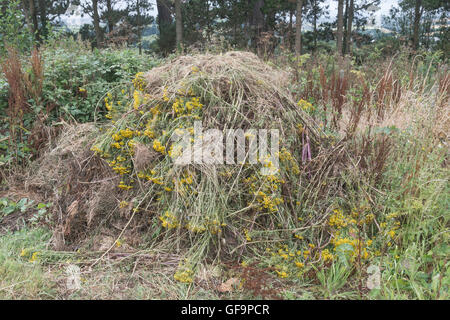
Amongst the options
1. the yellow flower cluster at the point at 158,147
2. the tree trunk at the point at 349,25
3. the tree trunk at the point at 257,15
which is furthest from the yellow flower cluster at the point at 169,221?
the tree trunk at the point at 349,25

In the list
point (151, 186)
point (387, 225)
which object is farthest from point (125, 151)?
point (387, 225)

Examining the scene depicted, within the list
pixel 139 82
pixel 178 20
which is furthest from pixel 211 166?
pixel 178 20

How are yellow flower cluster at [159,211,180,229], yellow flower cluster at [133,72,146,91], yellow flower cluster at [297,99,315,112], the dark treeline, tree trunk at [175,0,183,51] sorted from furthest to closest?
the dark treeline < tree trunk at [175,0,183,51] < yellow flower cluster at [297,99,315,112] < yellow flower cluster at [133,72,146,91] < yellow flower cluster at [159,211,180,229]

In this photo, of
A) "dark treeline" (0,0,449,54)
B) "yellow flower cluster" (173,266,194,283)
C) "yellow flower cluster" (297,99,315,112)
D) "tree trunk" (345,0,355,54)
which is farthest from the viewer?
"tree trunk" (345,0,355,54)

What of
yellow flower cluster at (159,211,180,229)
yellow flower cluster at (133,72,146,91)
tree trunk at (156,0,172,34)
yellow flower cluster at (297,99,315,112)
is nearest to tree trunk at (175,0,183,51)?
tree trunk at (156,0,172,34)

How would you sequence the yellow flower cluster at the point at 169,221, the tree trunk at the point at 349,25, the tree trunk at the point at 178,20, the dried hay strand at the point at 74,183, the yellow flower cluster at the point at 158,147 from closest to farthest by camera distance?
the yellow flower cluster at the point at 169,221 < the yellow flower cluster at the point at 158,147 < the dried hay strand at the point at 74,183 < the tree trunk at the point at 178,20 < the tree trunk at the point at 349,25

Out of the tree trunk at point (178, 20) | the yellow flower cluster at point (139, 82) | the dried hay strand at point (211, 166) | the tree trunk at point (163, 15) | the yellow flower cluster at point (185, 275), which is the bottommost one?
the yellow flower cluster at point (185, 275)

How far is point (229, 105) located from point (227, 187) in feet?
2.14

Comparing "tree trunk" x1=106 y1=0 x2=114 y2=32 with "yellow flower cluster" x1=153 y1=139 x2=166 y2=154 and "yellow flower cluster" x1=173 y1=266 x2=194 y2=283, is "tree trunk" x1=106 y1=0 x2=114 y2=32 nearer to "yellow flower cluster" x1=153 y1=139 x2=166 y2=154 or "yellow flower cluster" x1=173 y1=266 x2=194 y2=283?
"yellow flower cluster" x1=153 y1=139 x2=166 y2=154

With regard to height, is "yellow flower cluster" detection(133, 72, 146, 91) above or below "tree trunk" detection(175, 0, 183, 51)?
below

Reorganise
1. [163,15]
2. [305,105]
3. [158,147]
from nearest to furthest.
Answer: [158,147]
[305,105]
[163,15]

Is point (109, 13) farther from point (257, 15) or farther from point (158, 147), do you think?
point (158, 147)

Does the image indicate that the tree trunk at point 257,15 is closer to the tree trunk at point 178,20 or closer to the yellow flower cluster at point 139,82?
the tree trunk at point 178,20

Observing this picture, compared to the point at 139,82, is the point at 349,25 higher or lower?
higher
